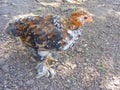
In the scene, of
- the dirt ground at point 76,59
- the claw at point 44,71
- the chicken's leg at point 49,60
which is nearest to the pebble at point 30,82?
the dirt ground at point 76,59

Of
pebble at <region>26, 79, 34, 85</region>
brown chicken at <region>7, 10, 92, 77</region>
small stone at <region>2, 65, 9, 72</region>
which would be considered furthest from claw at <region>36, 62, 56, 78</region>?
small stone at <region>2, 65, 9, 72</region>

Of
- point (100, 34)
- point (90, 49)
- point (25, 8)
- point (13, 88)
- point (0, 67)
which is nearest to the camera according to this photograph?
point (13, 88)

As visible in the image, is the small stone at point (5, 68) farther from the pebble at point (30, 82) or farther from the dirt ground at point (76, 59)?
the pebble at point (30, 82)

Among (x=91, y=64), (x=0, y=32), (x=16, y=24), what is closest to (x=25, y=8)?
(x=0, y=32)

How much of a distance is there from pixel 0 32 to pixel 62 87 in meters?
1.40

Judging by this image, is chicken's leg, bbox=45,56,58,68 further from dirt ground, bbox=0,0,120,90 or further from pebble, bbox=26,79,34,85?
pebble, bbox=26,79,34,85

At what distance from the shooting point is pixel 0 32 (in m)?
4.38

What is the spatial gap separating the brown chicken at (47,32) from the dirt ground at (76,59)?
0.70ft

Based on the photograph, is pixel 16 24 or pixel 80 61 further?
pixel 80 61

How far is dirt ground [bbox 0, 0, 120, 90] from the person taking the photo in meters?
3.66

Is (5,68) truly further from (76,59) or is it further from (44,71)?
(76,59)

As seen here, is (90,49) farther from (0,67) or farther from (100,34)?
(0,67)

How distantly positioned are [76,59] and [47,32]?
29.8 inches

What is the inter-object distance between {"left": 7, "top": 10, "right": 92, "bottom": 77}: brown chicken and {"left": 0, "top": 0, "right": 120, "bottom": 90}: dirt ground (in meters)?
0.21
